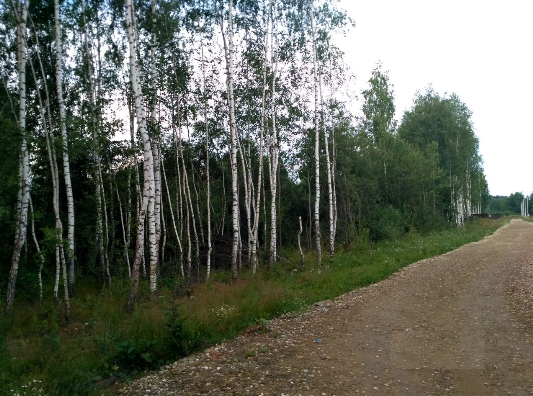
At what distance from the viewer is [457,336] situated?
7.20 m

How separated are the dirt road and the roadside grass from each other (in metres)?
0.60

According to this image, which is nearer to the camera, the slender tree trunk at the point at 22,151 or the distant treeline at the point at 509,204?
the slender tree trunk at the point at 22,151

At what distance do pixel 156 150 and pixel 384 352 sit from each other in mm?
10318

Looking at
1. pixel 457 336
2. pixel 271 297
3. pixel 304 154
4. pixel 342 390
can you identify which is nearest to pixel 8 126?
pixel 271 297

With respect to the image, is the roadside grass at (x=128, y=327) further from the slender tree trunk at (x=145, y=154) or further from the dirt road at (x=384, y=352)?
the slender tree trunk at (x=145, y=154)

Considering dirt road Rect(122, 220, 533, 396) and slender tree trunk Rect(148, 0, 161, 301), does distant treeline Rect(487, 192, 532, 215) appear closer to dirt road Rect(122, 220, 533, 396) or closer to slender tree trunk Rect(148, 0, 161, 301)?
dirt road Rect(122, 220, 533, 396)

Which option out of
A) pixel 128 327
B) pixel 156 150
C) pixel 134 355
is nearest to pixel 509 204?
pixel 156 150

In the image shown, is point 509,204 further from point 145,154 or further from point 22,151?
point 22,151

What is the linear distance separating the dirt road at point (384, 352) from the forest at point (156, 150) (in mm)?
4598

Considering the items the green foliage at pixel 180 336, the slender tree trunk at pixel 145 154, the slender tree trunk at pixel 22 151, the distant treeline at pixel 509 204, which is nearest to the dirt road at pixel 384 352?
the green foliage at pixel 180 336

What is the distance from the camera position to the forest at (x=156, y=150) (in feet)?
37.9

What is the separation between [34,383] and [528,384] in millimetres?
6538

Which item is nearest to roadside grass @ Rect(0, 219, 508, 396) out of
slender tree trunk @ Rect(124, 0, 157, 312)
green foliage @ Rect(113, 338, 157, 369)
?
green foliage @ Rect(113, 338, 157, 369)

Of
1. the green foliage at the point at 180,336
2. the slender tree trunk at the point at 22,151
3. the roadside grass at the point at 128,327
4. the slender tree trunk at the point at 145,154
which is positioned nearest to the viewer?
the roadside grass at the point at 128,327
